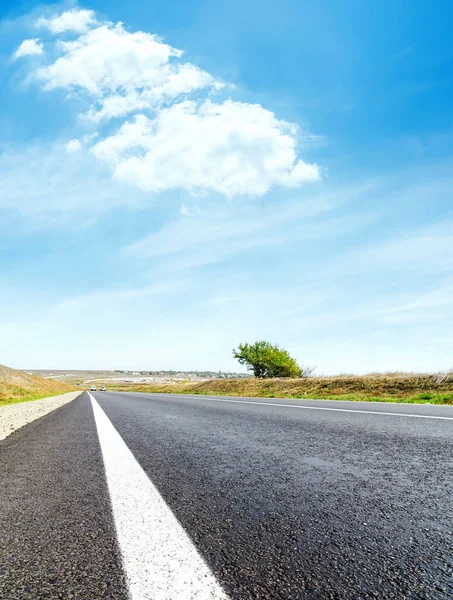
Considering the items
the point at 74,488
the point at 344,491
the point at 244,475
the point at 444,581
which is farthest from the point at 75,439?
the point at 444,581

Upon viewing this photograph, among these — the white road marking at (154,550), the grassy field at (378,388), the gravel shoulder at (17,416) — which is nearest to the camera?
the white road marking at (154,550)

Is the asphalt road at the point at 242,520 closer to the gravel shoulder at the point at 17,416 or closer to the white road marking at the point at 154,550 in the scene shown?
the white road marking at the point at 154,550

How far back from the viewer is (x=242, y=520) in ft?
6.49

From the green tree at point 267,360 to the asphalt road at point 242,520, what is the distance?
63.6m

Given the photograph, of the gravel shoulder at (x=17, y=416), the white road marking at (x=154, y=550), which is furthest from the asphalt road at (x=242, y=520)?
the gravel shoulder at (x=17, y=416)

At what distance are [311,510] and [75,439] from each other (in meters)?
4.19

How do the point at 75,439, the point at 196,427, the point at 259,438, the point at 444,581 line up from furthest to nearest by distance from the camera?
the point at 196,427, the point at 75,439, the point at 259,438, the point at 444,581

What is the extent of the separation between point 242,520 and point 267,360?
6666 centimetres

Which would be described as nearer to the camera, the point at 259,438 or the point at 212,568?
the point at 212,568

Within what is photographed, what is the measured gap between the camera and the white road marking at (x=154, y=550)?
1258 mm

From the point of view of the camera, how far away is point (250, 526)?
1888 millimetres

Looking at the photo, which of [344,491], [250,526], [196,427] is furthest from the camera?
[196,427]

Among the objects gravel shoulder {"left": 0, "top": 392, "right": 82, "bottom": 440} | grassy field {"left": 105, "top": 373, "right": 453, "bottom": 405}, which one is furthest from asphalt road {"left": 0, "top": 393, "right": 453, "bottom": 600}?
grassy field {"left": 105, "top": 373, "right": 453, "bottom": 405}

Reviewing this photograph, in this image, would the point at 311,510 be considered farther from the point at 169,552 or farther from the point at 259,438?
the point at 259,438
